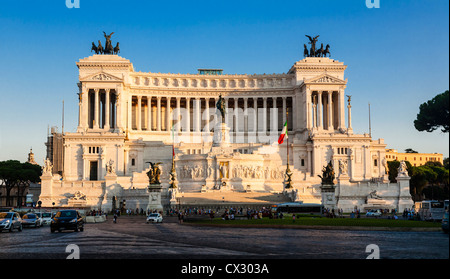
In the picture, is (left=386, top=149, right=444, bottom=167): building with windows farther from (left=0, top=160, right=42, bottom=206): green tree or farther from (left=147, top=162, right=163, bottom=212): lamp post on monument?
(left=147, top=162, right=163, bottom=212): lamp post on monument

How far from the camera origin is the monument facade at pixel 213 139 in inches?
2963

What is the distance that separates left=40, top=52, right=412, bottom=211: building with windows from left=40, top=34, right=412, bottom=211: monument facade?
0.18m

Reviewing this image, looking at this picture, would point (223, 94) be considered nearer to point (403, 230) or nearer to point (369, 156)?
point (369, 156)

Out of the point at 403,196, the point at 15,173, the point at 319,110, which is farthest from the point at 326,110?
the point at 15,173

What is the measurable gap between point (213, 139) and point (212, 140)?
10.9 meters

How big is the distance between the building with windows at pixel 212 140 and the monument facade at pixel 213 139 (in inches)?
7.2

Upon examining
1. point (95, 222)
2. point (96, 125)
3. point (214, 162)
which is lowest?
point (95, 222)

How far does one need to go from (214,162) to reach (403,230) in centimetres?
5232

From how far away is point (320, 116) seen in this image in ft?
357

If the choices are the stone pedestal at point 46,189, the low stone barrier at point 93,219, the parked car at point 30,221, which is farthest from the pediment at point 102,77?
the parked car at point 30,221

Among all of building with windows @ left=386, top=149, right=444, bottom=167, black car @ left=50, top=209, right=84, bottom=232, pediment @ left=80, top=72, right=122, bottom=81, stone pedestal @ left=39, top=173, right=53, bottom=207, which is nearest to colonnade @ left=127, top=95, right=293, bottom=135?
pediment @ left=80, top=72, right=122, bottom=81

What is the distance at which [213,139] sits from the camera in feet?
307
